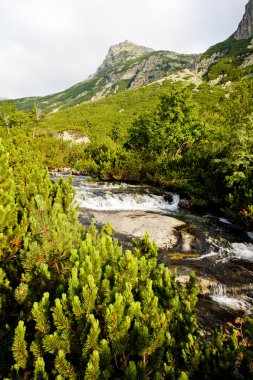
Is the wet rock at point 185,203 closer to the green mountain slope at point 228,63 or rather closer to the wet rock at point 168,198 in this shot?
the wet rock at point 168,198

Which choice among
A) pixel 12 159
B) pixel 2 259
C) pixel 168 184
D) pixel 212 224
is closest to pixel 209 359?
pixel 2 259

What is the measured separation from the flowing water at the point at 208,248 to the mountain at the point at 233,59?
7726 centimetres

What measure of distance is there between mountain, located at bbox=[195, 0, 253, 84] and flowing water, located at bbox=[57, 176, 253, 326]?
253 ft

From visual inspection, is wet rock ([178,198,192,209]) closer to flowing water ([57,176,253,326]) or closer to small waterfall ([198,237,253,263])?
flowing water ([57,176,253,326])

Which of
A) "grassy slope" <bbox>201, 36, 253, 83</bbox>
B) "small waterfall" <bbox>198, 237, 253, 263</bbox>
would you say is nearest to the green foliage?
"small waterfall" <bbox>198, 237, 253, 263</bbox>

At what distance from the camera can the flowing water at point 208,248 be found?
8.04 m

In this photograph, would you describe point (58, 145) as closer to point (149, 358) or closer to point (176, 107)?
point (176, 107)

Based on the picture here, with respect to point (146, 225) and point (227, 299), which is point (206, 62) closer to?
point (146, 225)

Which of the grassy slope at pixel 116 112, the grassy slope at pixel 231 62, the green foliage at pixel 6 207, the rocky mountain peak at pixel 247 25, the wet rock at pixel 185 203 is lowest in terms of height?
the wet rock at pixel 185 203

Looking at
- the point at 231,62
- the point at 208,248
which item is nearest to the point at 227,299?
the point at 208,248

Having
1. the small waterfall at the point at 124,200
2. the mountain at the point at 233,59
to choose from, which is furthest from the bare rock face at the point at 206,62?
the small waterfall at the point at 124,200

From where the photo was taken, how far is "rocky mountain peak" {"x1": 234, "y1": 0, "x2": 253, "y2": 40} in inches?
5123

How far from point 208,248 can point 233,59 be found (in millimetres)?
113093

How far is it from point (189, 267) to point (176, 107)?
17.4 metres
